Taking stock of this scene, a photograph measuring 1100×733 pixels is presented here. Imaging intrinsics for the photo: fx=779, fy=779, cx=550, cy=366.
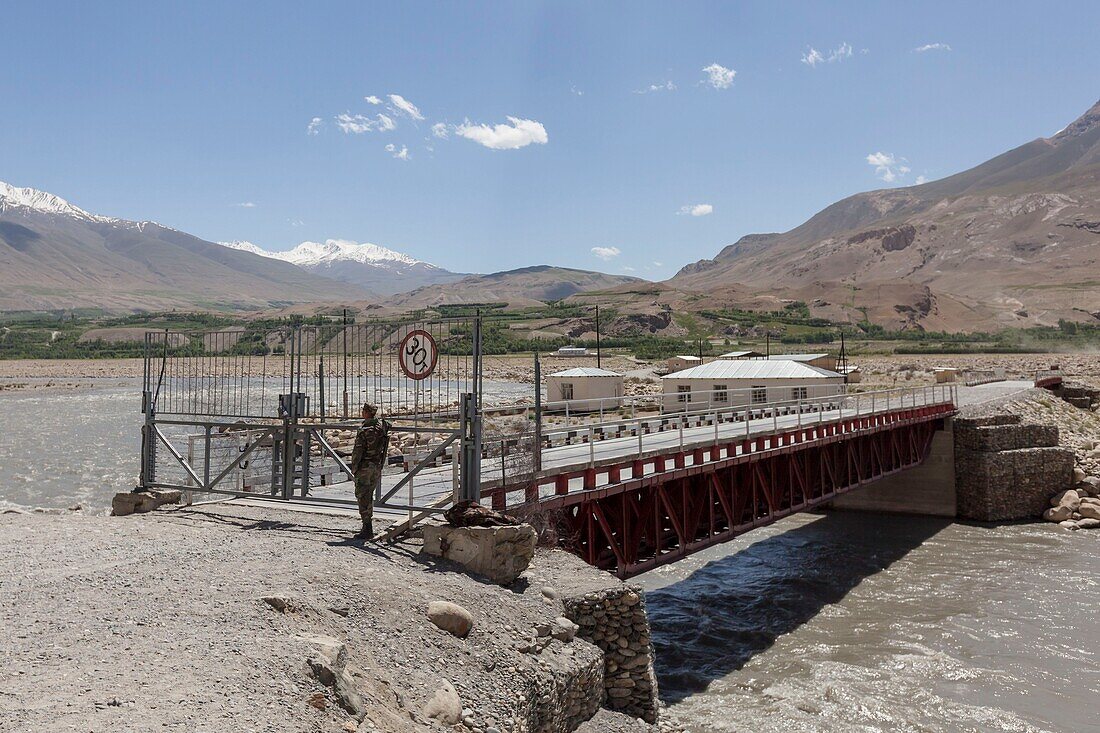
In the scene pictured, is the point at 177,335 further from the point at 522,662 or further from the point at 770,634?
the point at 770,634

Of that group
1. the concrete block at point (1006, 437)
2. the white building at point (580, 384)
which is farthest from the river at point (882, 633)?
the white building at point (580, 384)

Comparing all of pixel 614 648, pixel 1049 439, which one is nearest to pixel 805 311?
pixel 1049 439

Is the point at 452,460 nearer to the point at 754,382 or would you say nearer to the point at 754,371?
the point at 754,382

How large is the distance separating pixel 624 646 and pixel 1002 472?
28.0 m

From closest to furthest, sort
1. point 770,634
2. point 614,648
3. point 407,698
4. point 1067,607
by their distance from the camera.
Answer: point 407,698, point 614,648, point 770,634, point 1067,607

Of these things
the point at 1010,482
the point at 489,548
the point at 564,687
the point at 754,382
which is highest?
the point at 754,382

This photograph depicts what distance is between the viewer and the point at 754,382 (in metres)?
39.4

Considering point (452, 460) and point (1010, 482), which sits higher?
point (452, 460)

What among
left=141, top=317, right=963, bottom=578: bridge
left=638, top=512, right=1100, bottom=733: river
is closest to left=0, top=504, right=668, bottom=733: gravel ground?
left=141, top=317, right=963, bottom=578: bridge

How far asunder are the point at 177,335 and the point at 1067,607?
2273 cm

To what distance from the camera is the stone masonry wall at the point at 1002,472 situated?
32.2 metres

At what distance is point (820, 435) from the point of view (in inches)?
882

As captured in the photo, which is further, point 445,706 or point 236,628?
point 445,706

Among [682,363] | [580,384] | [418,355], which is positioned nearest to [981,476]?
[580,384]
